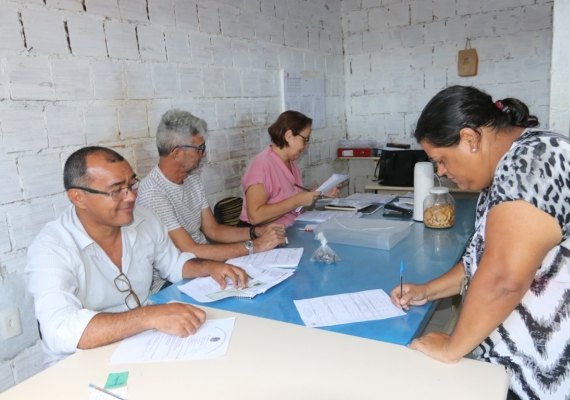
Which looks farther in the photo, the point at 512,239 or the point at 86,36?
the point at 86,36

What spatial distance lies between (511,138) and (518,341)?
20.4 inches

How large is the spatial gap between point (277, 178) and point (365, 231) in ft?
2.77

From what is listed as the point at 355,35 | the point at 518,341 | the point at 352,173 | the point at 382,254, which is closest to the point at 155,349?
the point at 518,341

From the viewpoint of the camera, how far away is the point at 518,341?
1138mm

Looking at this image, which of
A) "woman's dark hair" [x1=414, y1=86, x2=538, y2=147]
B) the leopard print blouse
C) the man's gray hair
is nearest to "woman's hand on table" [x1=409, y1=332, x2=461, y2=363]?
the leopard print blouse

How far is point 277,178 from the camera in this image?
2.79m

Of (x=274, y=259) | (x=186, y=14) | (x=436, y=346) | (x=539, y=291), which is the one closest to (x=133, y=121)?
(x=186, y=14)

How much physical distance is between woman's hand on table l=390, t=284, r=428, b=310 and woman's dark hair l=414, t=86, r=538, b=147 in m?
0.50

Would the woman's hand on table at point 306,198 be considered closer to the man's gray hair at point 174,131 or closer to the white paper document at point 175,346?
the man's gray hair at point 174,131

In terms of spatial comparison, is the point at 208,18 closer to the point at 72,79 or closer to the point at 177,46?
the point at 177,46

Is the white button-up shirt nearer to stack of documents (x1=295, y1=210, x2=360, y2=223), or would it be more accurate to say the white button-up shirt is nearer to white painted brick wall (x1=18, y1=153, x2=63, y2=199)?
white painted brick wall (x1=18, y1=153, x2=63, y2=199)

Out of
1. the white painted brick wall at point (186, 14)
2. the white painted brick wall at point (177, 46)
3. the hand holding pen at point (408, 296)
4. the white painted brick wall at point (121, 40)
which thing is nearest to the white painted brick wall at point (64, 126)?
the white painted brick wall at point (121, 40)

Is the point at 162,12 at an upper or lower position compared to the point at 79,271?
upper

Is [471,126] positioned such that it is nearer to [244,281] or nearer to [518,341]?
[518,341]
